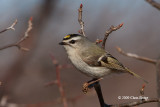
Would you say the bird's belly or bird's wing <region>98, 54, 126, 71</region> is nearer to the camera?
the bird's belly

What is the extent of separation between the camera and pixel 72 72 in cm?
688

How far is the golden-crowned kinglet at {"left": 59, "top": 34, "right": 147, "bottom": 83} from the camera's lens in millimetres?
2740

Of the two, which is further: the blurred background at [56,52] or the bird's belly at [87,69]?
the blurred background at [56,52]

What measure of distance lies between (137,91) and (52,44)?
2.55 meters

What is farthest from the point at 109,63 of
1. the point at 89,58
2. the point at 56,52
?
the point at 56,52

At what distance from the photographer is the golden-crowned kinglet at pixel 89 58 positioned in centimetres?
274

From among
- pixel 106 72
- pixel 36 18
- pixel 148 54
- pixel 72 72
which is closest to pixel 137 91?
pixel 148 54

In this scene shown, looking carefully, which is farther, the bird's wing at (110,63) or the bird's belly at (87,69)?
the bird's wing at (110,63)

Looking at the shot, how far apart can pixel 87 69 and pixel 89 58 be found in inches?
5.5

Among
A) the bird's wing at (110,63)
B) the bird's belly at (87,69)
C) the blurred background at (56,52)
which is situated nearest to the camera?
the bird's belly at (87,69)

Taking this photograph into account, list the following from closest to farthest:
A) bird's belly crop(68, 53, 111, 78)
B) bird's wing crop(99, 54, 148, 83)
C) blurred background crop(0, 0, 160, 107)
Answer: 1. bird's belly crop(68, 53, 111, 78)
2. bird's wing crop(99, 54, 148, 83)
3. blurred background crop(0, 0, 160, 107)

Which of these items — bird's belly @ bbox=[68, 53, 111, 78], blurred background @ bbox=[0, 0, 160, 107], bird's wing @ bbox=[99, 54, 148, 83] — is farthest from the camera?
blurred background @ bbox=[0, 0, 160, 107]

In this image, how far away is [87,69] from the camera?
8.89 ft

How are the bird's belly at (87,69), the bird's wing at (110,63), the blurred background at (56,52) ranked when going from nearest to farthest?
the bird's belly at (87,69), the bird's wing at (110,63), the blurred background at (56,52)
